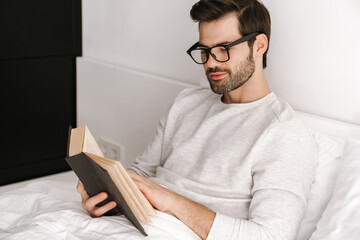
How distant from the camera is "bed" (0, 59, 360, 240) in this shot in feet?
3.82

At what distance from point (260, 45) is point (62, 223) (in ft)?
2.50

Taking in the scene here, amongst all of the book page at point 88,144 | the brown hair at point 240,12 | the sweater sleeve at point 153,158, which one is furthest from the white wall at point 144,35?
the book page at point 88,144

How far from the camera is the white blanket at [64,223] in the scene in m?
1.18

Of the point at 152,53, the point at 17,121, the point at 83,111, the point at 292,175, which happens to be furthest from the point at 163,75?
the point at 292,175

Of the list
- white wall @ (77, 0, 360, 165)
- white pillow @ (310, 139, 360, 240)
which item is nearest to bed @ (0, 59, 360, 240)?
white pillow @ (310, 139, 360, 240)

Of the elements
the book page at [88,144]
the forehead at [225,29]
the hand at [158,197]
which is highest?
the forehead at [225,29]

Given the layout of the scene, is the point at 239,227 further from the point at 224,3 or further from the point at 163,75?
the point at 163,75

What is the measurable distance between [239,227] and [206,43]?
552 mm

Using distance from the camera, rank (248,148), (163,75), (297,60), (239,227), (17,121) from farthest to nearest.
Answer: (17,121) → (163,75) → (297,60) → (248,148) → (239,227)

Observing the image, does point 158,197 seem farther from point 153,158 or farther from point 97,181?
point 153,158

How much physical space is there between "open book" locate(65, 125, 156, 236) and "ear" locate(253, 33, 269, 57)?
0.56 metres

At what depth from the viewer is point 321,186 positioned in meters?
1.32

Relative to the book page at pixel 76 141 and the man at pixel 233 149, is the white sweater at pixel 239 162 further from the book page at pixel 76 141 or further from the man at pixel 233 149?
the book page at pixel 76 141

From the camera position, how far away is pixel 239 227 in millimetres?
1217
